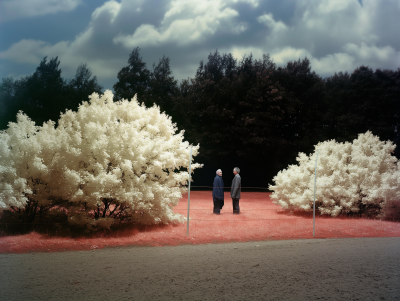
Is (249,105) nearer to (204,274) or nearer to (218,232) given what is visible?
(218,232)

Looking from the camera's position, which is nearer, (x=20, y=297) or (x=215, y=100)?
(x=20, y=297)

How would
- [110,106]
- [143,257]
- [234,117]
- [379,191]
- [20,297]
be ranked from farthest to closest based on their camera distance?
[234,117] < [379,191] < [110,106] < [143,257] < [20,297]

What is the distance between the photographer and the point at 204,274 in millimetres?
5738

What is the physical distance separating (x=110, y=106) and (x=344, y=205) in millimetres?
9943

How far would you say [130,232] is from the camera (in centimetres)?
913

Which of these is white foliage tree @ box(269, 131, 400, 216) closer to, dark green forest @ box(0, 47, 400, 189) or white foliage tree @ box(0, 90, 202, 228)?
white foliage tree @ box(0, 90, 202, 228)

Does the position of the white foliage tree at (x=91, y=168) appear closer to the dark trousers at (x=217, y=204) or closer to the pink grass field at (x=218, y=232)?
the pink grass field at (x=218, y=232)

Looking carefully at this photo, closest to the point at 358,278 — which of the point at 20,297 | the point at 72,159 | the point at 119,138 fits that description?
the point at 20,297

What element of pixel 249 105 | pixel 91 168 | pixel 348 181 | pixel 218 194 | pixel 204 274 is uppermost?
pixel 249 105

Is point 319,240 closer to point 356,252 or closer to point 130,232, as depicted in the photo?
point 356,252

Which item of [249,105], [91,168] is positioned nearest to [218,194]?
[91,168]

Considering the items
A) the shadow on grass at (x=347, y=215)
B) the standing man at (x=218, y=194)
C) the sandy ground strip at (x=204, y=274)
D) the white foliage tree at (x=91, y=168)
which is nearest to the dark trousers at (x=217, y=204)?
the standing man at (x=218, y=194)

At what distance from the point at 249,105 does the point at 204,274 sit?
23.4 metres

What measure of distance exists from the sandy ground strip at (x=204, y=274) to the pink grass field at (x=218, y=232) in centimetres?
55
